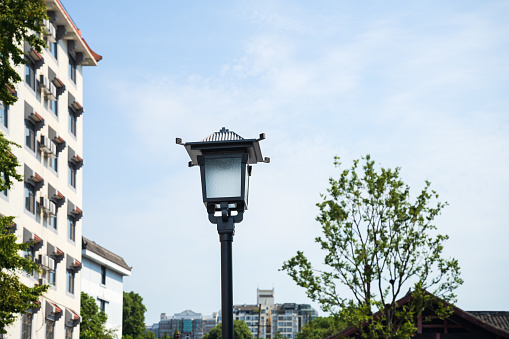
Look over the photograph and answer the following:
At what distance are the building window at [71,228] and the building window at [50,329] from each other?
209 inches

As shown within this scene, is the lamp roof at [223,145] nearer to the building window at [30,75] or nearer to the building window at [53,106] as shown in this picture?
the building window at [30,75]

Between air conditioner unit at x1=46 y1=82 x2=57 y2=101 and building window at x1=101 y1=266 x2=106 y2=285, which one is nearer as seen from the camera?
air conditioner unit at x1=46 y1=82 x2=57 y2=101

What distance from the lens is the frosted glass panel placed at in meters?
7.46

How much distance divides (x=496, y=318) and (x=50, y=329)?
21.9m

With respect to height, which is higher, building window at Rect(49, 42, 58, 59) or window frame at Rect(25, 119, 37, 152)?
building window at Rect(49, 42, 58, 59)

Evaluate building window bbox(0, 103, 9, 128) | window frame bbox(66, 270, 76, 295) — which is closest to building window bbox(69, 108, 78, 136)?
window frame bbox(66, 270, 76, 295)

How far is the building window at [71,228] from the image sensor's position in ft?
137

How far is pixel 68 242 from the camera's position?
41375 millimetres

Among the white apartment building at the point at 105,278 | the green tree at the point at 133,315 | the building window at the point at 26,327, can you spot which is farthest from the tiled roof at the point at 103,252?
the building window at the point at 26,327

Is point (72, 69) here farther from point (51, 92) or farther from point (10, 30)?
point (10, 30)

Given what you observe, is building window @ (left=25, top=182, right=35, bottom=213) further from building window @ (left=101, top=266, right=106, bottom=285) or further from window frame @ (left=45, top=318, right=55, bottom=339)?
building window @ (left=101, top=266, right=106, bottom=285)

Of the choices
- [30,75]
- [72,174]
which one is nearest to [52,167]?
[72,174]

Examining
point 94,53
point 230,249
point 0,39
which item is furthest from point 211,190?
point 94,53

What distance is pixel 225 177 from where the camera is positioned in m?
7.50
